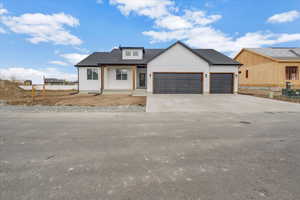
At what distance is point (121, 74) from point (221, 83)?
1169 cm

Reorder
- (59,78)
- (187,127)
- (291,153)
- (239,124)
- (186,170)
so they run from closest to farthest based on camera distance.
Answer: (186,170)
(291,153)
(187,127)
(239,124)
(59,78)

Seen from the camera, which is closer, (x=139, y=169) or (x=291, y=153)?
(x=139, y=169)

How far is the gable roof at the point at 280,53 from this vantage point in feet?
63.9

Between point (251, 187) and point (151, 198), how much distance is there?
1448 millimetres

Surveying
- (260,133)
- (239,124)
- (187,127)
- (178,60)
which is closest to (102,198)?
(187,127)

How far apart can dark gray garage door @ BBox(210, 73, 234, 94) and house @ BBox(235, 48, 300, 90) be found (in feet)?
26.0

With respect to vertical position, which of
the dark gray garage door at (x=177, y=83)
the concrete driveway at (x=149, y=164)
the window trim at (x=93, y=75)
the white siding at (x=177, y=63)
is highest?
the white siding at (x=177, y=63)

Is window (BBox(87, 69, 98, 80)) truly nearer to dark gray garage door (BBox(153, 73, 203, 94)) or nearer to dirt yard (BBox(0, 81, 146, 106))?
dirt yard (BBox(0, 81, 146, 106))

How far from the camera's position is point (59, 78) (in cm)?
4428

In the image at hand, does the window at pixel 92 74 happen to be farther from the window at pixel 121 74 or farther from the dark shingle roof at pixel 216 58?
the dark shingle roof at pixel 216 58

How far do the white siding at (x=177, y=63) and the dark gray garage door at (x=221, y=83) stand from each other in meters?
0.91

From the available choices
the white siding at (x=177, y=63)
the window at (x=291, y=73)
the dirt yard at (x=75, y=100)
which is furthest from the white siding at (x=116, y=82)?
the window at (x=291, y=73)

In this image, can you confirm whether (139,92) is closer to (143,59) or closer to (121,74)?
(121,74)

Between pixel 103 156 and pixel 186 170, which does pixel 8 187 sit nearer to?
pixel 103 156
